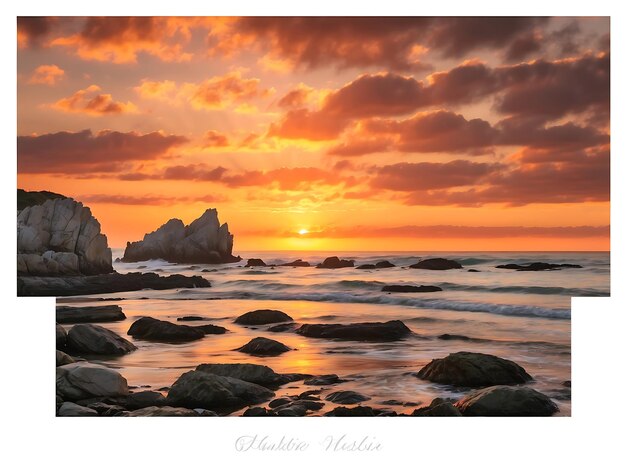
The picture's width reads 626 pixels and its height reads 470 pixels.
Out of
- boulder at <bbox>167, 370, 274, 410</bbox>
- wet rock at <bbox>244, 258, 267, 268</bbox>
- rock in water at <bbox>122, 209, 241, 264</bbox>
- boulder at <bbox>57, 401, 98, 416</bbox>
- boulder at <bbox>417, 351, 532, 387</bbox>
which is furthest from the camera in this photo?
wet rock at <bbox>244, 258, 267, 268</bbox>

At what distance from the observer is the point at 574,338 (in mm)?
8898

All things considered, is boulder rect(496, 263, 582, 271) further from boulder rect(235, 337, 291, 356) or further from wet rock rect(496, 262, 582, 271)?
boulder rect(235, 337, 291, 356)

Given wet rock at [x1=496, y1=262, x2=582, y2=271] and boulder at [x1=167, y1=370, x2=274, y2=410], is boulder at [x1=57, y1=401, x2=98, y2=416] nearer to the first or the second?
boulder at [x1=167, y1=370, x2=274, y2=410]

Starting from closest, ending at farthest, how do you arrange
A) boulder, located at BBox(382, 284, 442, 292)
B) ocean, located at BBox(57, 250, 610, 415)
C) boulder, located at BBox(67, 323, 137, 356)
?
ocean, located at BBox(57, 250, 610, 415), boulder, located at BBox(67, 323, 137, 356), boulder, located at BBox(382, 284, 442, 292)

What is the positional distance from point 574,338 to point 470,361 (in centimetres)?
151

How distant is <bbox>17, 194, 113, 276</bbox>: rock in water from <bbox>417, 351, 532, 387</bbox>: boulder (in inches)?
219

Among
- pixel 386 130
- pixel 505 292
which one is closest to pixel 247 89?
pixel 386 130

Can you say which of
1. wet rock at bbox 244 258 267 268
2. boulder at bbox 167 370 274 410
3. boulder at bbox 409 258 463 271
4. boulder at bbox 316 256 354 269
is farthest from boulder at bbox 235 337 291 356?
boulder at bbox 409 258 463 271

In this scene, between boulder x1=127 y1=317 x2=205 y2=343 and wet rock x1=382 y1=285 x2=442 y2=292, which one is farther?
A: wet rock x1=382 y1=285 x2=442 y2=292

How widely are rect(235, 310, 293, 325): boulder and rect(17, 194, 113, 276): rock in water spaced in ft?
8.40

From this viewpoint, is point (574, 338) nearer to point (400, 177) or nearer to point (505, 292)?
point (505, 292)

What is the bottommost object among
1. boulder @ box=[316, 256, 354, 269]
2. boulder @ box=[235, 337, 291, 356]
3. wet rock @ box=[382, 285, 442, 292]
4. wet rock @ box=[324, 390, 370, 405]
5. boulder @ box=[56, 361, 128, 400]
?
wet rock @ box=[324, 390, 370, 405]

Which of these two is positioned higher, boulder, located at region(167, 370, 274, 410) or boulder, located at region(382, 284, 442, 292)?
boulder, located at region(382, 284, 442, 292)

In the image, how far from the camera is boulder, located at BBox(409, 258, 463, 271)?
39.9ft
